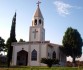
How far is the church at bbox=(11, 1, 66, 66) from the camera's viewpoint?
4806 cm

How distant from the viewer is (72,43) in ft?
175

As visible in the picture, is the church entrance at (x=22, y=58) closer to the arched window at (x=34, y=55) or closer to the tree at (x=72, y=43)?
the arched window at (x=34, y=55)

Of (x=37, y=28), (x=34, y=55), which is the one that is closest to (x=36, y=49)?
(x=34, y=55)

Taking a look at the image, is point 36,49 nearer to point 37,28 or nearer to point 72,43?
point 37,28

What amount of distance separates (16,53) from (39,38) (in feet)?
21.6

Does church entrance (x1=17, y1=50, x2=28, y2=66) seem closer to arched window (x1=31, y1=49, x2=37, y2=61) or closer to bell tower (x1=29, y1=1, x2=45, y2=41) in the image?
arched window (x1=31, y1=49, x2=37, y2=61)

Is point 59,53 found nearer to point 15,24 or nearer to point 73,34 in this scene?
point 73,34

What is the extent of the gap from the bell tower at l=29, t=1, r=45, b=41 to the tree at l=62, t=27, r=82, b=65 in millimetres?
6108

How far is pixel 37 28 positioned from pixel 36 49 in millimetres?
7015

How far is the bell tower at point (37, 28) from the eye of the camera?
53.2 metres

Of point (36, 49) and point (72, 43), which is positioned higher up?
point (72, 43)

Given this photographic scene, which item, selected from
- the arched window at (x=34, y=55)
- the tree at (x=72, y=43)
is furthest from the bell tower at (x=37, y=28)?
the tree at (x=72, y=43)

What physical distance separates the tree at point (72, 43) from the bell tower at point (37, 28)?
611 centimetres

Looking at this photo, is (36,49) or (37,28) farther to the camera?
(37,28)
